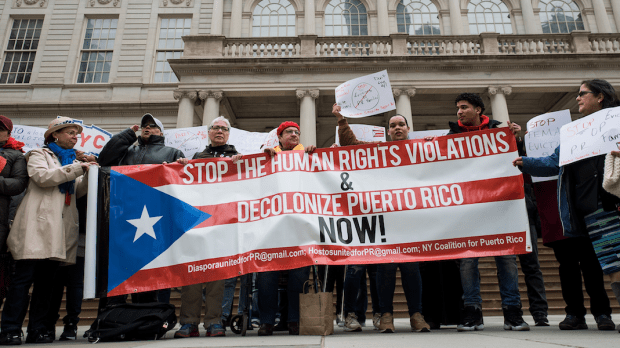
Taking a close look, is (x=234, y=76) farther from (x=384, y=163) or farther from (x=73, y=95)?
(x=384, y=163)

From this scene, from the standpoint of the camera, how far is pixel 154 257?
3959 mm

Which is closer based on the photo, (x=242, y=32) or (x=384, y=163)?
(x=384, y=163)

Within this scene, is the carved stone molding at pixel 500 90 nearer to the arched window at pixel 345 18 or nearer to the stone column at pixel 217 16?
the arched window at pixel 345 18

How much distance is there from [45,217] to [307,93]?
42.1ft

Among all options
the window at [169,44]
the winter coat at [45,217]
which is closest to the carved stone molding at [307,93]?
the window at [169,44]

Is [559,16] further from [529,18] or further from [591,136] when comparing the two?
[591,136]

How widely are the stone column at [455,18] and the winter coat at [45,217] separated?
19102 millimetres

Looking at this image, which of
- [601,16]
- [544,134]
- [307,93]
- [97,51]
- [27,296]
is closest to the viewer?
[27,296]

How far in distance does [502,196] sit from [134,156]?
407 centimetres

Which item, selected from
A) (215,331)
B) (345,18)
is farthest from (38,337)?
(345,18)

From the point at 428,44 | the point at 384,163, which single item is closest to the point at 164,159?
the point at 384,163

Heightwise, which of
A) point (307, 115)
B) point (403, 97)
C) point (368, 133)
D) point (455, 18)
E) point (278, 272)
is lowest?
point (278, 272)

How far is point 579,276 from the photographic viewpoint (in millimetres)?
4020

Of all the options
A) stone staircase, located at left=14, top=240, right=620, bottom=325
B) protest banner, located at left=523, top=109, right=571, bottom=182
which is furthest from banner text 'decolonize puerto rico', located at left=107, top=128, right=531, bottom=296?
stone staircase, located at left=14, top=240, right=620, bottom=325
